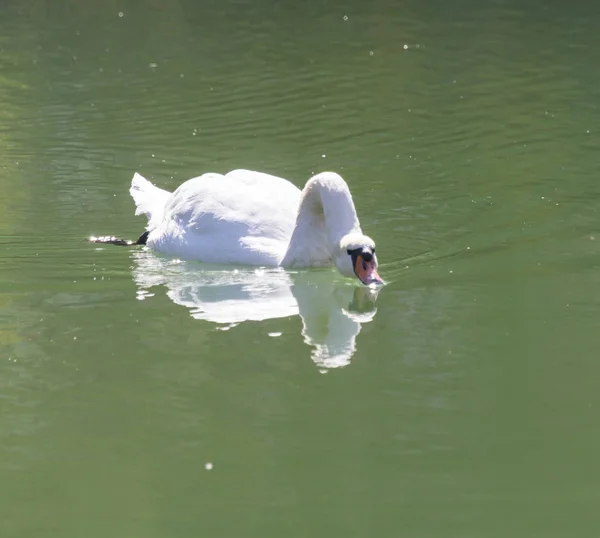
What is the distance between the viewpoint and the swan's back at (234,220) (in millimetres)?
9617

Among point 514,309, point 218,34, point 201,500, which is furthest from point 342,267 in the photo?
point 218,34

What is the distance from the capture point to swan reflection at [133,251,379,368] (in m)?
8.21

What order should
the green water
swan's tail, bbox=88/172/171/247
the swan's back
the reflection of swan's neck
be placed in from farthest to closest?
1. swan's tail, bbox=88/172/171/247
2. the swan's back
3. the reflection of swan's neck
4. the green water

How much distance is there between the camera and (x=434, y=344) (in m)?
7.63

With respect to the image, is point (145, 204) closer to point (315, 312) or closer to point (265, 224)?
point (265, 224)

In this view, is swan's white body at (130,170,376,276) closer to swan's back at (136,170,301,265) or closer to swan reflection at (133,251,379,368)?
swan's back at (136,170,301,265)

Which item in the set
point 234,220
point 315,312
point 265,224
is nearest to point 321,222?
point 265,224

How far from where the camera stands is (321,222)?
379 inches

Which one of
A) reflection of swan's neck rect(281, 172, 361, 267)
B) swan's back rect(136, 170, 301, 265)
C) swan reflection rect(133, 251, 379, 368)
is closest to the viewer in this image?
swan reflection rect(133, 251, 379, 368)

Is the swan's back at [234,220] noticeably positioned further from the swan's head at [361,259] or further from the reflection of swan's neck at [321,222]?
the swan's head at [361,259]

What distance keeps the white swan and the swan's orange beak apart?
1 cm

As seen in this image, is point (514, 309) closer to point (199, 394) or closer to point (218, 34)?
point (199, 394)

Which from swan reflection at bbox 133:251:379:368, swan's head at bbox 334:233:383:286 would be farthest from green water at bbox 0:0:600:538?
swan's head at bbox 334:233:383:286

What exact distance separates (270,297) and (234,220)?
0.91 m
